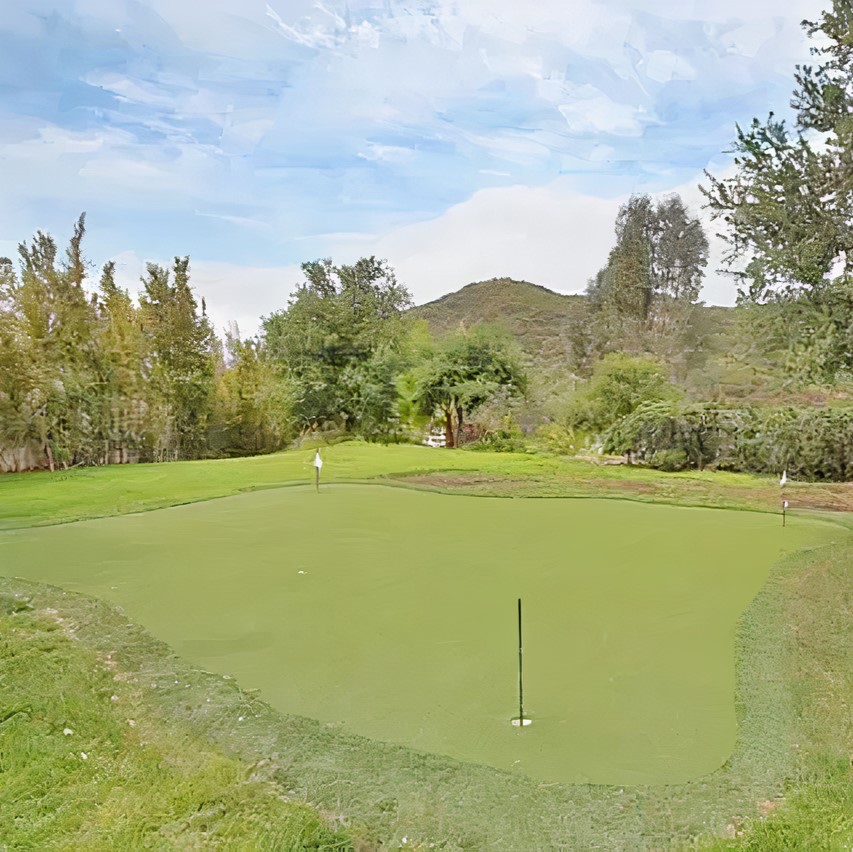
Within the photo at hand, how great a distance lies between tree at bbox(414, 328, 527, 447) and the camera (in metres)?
7.01

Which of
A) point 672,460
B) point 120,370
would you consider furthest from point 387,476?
point 672,460

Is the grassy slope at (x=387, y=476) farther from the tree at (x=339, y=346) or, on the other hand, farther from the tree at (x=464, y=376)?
the tree at (x=464, y=376)

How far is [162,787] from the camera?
142cm

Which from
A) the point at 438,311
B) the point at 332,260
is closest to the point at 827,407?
the point at 438,311

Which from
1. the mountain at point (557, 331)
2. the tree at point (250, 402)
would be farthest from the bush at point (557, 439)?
the tree at point (250, 402)

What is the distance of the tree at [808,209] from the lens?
363 centimetres

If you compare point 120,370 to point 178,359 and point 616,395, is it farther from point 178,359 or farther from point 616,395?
point 616,395

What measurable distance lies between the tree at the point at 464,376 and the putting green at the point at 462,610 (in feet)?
10.1

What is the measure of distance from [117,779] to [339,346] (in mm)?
5546

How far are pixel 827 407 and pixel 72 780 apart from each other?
20.2 feet

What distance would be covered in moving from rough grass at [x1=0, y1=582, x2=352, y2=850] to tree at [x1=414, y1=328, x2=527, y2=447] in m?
5.28

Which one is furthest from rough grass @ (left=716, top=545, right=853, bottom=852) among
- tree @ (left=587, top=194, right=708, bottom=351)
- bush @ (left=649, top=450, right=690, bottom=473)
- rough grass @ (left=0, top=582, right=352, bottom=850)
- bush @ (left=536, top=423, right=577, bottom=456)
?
tree @ (left=587, top=194, right=708, bottom=351)

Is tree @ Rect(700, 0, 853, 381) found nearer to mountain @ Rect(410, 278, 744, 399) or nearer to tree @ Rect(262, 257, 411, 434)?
mountain @ Rect(410, 278, 744, 399)

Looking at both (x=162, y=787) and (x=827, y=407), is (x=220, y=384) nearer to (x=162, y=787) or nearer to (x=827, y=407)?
(x=162, y=787)
